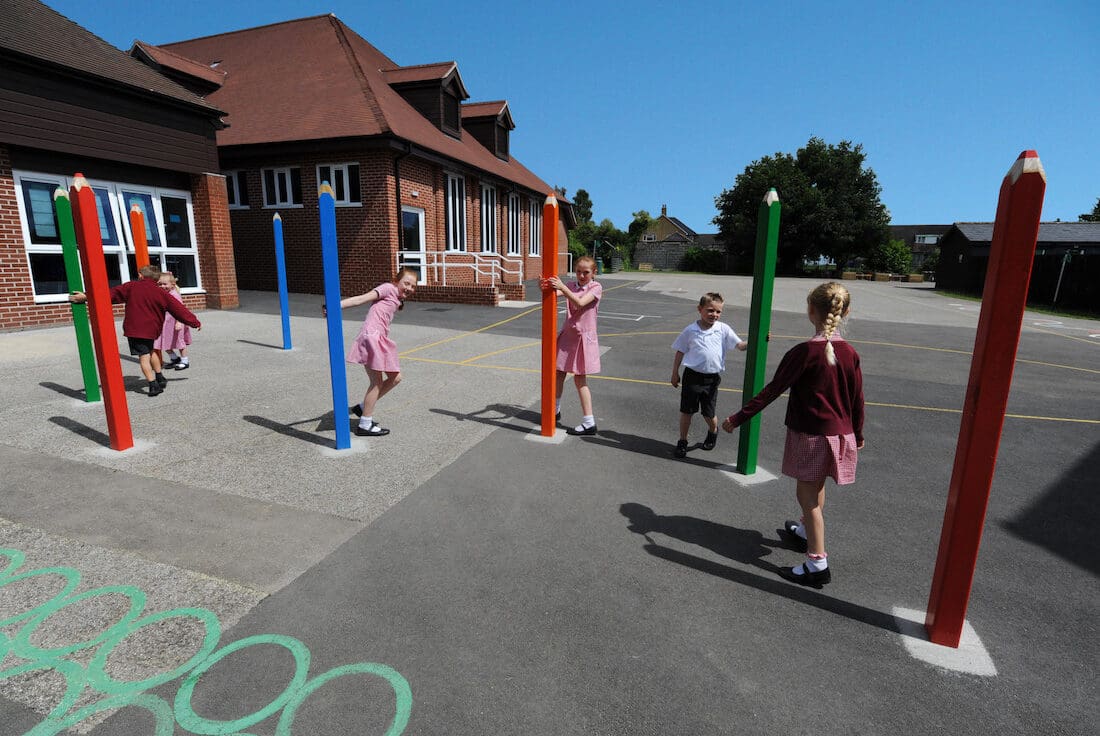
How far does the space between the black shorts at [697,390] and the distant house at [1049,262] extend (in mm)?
18400

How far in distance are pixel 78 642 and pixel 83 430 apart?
3580mm

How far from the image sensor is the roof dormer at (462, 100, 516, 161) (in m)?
26.2

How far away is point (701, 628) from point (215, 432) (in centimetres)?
474

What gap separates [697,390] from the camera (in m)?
5.02

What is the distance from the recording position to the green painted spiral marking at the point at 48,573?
2568 millimetres

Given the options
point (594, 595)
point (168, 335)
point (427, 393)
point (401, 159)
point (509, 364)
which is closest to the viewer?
point (594, 595)

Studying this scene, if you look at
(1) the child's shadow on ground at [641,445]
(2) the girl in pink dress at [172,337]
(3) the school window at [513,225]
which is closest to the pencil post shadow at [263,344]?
(2) the girl in pink dress at [172,337]

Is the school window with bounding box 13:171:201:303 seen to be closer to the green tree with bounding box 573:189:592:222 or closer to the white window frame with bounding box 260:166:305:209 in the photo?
the white window frame with bounding box 260:166:305:209

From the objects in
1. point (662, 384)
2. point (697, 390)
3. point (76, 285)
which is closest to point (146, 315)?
point (76, 285)

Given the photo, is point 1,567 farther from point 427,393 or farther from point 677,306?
point 677,306

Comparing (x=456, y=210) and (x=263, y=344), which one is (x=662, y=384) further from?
(x=456, y=210)

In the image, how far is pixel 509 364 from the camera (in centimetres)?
875

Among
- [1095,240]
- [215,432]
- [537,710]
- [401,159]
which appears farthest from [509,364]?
[1095,240]

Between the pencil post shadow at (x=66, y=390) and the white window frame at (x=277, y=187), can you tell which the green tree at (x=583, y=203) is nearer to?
the white window frame at (x=277, y=187)
